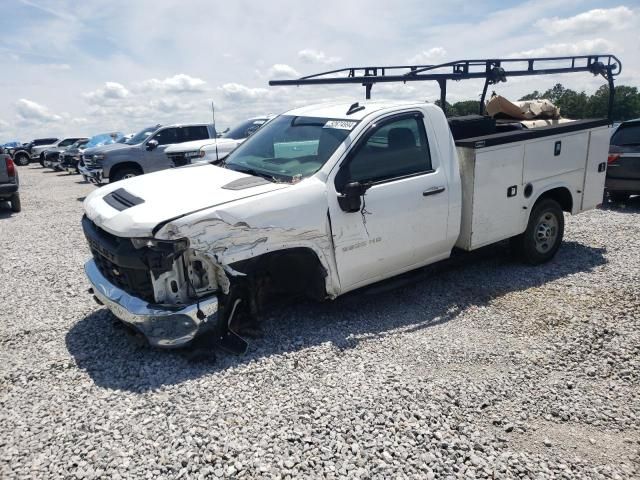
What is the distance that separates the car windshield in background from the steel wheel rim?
9.74 feet

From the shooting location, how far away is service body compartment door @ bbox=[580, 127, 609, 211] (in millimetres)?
6293

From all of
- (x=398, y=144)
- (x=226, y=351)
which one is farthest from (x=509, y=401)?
(x=398, y=144)

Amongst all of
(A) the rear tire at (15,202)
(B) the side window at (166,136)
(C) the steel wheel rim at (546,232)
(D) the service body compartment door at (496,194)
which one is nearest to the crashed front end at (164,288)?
(D) the service body compartment door at (496,194)

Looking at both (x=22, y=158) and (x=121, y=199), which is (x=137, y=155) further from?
(x=22, y=158)

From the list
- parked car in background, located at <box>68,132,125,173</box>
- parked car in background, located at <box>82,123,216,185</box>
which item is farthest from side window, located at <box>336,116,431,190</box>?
parked car in background, located at <box>68,132,125,173</box>

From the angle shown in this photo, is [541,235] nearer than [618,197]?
Yes

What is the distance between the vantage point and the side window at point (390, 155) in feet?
14.3

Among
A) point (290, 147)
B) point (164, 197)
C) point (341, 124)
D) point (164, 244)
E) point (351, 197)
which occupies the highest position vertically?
point (341, 124)

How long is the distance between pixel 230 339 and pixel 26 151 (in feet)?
Answer: 124

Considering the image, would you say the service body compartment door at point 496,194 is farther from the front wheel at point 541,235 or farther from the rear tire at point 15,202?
the rear tire at point 15,202

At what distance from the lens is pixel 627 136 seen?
9367 mm

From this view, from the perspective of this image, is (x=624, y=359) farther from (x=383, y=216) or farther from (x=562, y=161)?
(x=562, y=161)

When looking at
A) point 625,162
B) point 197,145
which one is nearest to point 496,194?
point 625,162

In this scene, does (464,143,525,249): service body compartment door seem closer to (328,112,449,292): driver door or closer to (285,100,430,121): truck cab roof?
(328,112,449,292): driver door
